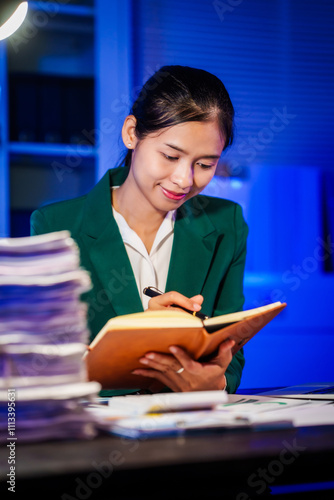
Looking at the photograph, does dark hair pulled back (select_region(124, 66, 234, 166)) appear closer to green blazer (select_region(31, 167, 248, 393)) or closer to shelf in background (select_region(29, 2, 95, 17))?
green blazer (select_region(31, 167, 248, 393))

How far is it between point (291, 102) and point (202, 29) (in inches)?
26.0

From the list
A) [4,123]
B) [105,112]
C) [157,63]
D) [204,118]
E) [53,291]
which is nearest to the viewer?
[53,291]

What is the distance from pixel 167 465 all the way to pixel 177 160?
3.09 feet

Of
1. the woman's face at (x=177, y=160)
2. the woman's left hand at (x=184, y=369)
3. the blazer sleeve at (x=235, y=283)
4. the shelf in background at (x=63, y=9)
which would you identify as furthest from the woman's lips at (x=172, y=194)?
the shelf in background at (x=63, y=9)

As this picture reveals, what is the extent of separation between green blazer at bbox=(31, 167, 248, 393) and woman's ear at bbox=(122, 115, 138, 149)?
0.38 ft

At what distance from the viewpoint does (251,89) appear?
342cm

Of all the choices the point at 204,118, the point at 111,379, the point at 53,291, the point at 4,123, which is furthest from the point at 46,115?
the point at 53,291

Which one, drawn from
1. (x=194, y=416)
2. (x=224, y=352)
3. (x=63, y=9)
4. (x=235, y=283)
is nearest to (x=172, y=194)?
(x=235, y=283)

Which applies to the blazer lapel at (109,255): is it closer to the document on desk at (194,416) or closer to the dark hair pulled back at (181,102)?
the dark hair pulled back at (181,102)

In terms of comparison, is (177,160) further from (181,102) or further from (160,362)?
(160,362)

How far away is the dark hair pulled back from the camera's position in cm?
135

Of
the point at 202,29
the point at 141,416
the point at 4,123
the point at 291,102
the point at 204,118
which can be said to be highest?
the point at 202,29

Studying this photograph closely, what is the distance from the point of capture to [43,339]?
1.90 ft

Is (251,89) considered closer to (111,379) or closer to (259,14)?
(259,14)
